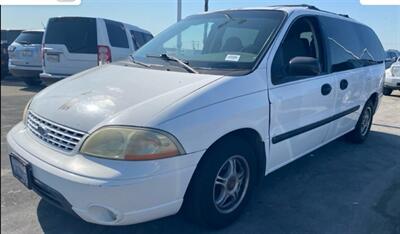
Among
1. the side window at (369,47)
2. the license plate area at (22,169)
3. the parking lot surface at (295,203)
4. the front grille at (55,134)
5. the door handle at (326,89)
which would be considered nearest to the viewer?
the front grille at (55,134)

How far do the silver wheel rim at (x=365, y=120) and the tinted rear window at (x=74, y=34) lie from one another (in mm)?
5622

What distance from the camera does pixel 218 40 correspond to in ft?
11.0

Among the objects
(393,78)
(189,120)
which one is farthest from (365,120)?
(393,78)

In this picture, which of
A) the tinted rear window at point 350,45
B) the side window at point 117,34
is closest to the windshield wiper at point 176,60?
the tinted rear window at point 350,45

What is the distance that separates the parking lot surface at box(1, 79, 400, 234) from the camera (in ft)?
8.66

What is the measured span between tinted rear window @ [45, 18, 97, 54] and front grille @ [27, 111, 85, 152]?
574cm

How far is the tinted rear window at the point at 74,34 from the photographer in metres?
7.96

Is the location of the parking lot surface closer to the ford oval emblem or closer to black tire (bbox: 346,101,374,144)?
the ford oval emblem

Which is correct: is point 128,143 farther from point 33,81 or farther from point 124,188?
point 33,81

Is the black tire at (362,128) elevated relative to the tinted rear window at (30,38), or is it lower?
lower

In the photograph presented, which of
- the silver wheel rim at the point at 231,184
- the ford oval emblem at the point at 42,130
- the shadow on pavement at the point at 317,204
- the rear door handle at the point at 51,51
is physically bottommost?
the shadow on pavement at the point at 317,204

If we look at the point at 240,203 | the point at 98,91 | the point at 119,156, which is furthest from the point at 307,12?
the point at 119,156

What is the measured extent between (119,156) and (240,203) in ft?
3.97

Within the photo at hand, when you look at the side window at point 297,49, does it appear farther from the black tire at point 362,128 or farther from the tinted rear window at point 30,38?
the tinted rear window at point 30,38
